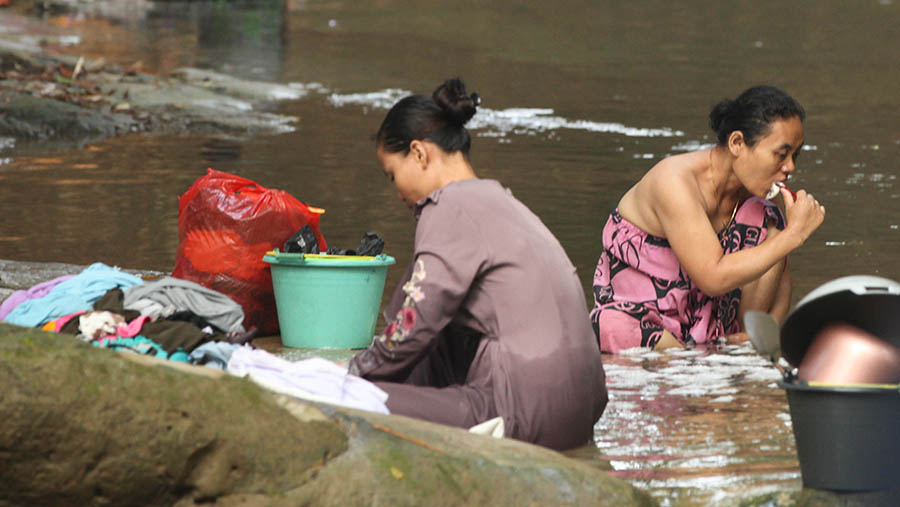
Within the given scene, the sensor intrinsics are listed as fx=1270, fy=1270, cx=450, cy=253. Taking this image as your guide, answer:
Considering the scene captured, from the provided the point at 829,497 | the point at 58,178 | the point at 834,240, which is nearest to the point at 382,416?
the point at 829,497

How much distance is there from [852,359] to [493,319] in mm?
946

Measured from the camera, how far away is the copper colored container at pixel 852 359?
3094mm

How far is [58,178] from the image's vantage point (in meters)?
9.20

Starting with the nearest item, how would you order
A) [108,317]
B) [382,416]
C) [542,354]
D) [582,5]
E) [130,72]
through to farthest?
[382,416] → [542,354] → [108,317] → [130,72] → [582,5]

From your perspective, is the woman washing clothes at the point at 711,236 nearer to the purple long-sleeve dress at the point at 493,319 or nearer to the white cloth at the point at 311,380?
the purple long-sleeve dress at the point at 493,319

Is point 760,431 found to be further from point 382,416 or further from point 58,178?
point 58,178

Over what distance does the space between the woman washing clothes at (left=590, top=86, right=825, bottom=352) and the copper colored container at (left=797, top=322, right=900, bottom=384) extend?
1490 mm

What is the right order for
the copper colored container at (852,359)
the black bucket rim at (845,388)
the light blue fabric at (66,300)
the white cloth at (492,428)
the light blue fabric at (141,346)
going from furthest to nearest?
the light blue fabric at (66,300)
the light blue fabric at (141,346)
the white cloth at (492,428)
the copper colored container at (852,359)
the black bucket rim at (845,388)

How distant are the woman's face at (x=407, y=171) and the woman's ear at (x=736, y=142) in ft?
5.27

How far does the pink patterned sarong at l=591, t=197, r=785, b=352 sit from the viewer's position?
16.4ft

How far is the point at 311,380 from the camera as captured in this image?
3.28m

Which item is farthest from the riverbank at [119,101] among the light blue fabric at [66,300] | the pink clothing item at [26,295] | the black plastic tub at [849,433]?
the black plastic tub at [849,433]

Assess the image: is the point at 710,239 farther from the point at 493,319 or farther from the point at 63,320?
the point at 63,320

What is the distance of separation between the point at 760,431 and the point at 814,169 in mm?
6438
